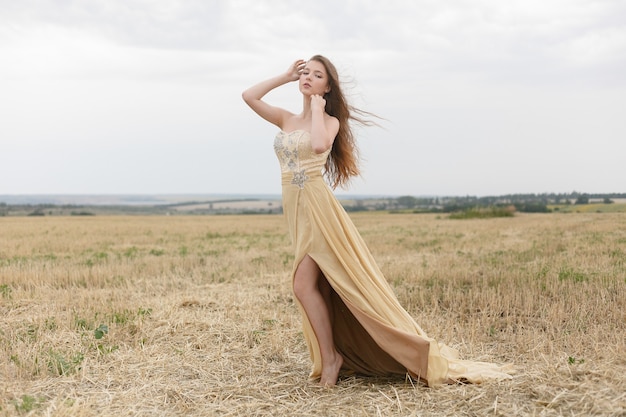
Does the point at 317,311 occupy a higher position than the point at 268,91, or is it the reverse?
the point at 268,91

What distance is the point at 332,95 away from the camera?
5422mm

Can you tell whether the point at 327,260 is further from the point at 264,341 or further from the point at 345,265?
the point at 264,341

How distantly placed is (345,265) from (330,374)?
97cm

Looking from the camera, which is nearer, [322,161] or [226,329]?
[322,161]

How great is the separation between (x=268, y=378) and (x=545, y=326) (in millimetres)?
3563

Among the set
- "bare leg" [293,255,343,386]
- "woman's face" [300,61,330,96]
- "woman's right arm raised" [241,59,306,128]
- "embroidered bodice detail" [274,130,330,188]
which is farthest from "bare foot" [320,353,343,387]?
"woman's face" [300,61,330,96]

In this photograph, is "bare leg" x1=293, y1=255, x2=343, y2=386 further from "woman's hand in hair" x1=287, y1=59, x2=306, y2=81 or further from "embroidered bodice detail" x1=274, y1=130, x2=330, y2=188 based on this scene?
"woman's hand in hair" x1=287, y1=59, x2=306, y2=81

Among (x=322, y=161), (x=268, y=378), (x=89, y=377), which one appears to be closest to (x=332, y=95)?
(x=322, y=161)

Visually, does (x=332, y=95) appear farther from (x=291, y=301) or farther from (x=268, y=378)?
(x=291, y=301)

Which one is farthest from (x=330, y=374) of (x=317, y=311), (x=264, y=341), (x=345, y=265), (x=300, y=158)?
(x=300, y=158)

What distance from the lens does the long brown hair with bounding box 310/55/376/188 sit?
5426 millimetres

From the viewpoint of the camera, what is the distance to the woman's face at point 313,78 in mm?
5266

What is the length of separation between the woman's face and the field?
2514mm

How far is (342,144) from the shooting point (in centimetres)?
558
